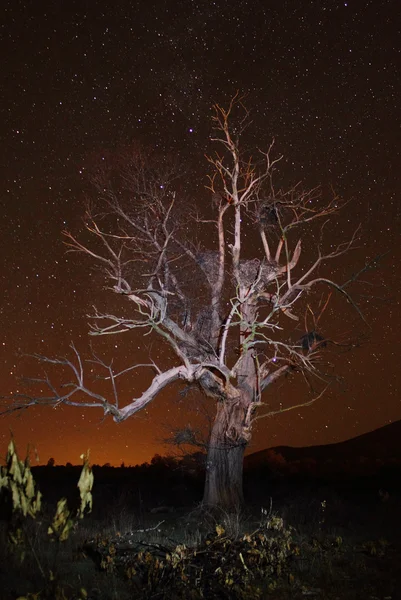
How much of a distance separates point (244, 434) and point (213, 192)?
220 inches

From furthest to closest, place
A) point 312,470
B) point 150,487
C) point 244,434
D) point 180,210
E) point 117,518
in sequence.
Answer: point 312,470
point 150,487
point 180,210
point 244,434
point 117,518

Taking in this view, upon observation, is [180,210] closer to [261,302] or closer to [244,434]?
[261,302]

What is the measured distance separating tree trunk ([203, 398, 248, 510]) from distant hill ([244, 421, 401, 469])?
23531 mm

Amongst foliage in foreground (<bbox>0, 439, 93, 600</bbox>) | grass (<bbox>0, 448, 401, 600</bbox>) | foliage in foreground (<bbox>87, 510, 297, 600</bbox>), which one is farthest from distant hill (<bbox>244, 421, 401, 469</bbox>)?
foliage in foreground (<bbox>0, 439, 93, 600</bbox>)

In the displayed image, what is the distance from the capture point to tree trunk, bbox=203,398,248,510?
13438 millimetres

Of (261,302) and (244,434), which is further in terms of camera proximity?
(261,302)

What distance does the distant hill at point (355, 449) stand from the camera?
3862 centimetres

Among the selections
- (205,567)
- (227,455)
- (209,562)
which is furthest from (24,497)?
(227,455)

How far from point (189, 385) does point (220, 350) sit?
5.20 feet

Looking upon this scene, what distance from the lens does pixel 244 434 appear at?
44.2ft

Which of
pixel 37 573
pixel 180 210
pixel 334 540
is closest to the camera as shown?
pixel 37 573

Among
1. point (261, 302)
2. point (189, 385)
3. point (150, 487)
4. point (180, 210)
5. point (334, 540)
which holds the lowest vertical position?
point (334, 540)

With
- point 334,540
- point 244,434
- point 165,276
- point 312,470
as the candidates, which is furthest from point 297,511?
point 312,470

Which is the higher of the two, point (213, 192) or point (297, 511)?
point (213, 192)
